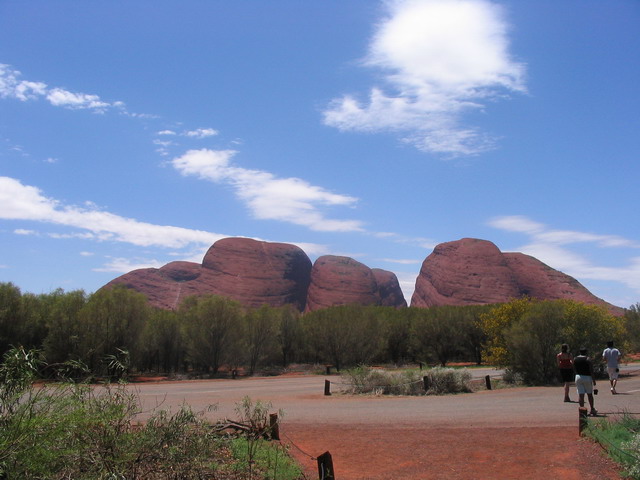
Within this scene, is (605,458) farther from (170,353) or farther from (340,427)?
(170,353)

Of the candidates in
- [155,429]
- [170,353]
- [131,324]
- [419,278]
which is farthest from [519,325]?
[419,278]

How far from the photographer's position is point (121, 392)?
525cm

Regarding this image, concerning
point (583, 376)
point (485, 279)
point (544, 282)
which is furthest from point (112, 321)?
point (544, 282)

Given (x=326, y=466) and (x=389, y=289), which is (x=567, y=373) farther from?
(x=389, y=289)

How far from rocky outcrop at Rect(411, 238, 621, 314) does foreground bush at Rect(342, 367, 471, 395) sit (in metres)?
83.6

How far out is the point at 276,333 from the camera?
Answer: 44.7m

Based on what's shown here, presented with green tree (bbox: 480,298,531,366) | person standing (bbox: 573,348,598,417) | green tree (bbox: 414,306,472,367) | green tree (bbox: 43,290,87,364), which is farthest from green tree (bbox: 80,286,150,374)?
person standing (bbox: 573,348,598,417)

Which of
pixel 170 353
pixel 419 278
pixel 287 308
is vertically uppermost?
pixel 419 278

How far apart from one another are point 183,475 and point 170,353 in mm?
44067

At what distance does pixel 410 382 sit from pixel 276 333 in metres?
26.6

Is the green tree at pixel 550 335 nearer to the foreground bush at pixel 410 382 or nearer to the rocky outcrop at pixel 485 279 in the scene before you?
the foreground bush at pixel 410 382

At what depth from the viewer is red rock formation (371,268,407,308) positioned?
123762 mm

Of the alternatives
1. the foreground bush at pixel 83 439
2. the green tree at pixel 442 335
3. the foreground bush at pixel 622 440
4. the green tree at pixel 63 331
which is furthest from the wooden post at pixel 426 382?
the green tree at pixel 442 335

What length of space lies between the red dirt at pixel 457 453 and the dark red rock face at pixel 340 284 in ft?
330
